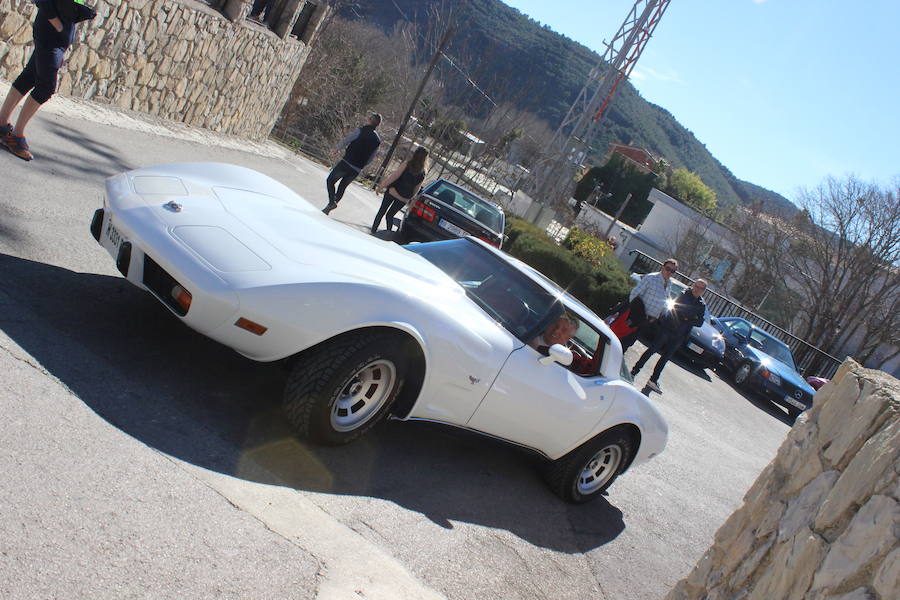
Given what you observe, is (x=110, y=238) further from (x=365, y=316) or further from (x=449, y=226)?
(x=449, y=226)

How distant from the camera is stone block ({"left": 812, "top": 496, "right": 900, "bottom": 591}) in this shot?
7.92 feet

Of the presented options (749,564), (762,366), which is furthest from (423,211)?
(749,564)

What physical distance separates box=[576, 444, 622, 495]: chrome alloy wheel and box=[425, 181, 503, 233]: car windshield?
7.84m

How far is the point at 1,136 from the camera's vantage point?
664 centimetres

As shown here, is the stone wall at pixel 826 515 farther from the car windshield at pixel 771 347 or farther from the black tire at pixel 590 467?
the car windshield at pixel 771 347

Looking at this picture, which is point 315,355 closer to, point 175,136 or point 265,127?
point 175,136

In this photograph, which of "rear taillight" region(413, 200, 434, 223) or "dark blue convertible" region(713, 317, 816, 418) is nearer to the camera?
"rear taillight" region(413, 200, 434, 223)

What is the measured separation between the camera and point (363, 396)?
14.2ft

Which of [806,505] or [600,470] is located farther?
[600,470]

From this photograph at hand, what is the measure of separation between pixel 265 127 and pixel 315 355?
14018 millimetres

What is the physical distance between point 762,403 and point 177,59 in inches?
573

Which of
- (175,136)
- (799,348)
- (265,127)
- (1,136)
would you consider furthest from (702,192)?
(1,136)

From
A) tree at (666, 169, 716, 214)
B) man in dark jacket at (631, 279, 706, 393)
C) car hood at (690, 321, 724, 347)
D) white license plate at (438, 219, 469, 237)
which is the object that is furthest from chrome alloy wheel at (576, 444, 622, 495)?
tree at (666, 169, 716, 214)

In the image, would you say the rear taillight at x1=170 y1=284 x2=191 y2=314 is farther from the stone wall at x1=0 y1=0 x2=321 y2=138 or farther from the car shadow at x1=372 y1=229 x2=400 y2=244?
the car shadow at x1=372 y1=229 x2=400 y2=244
